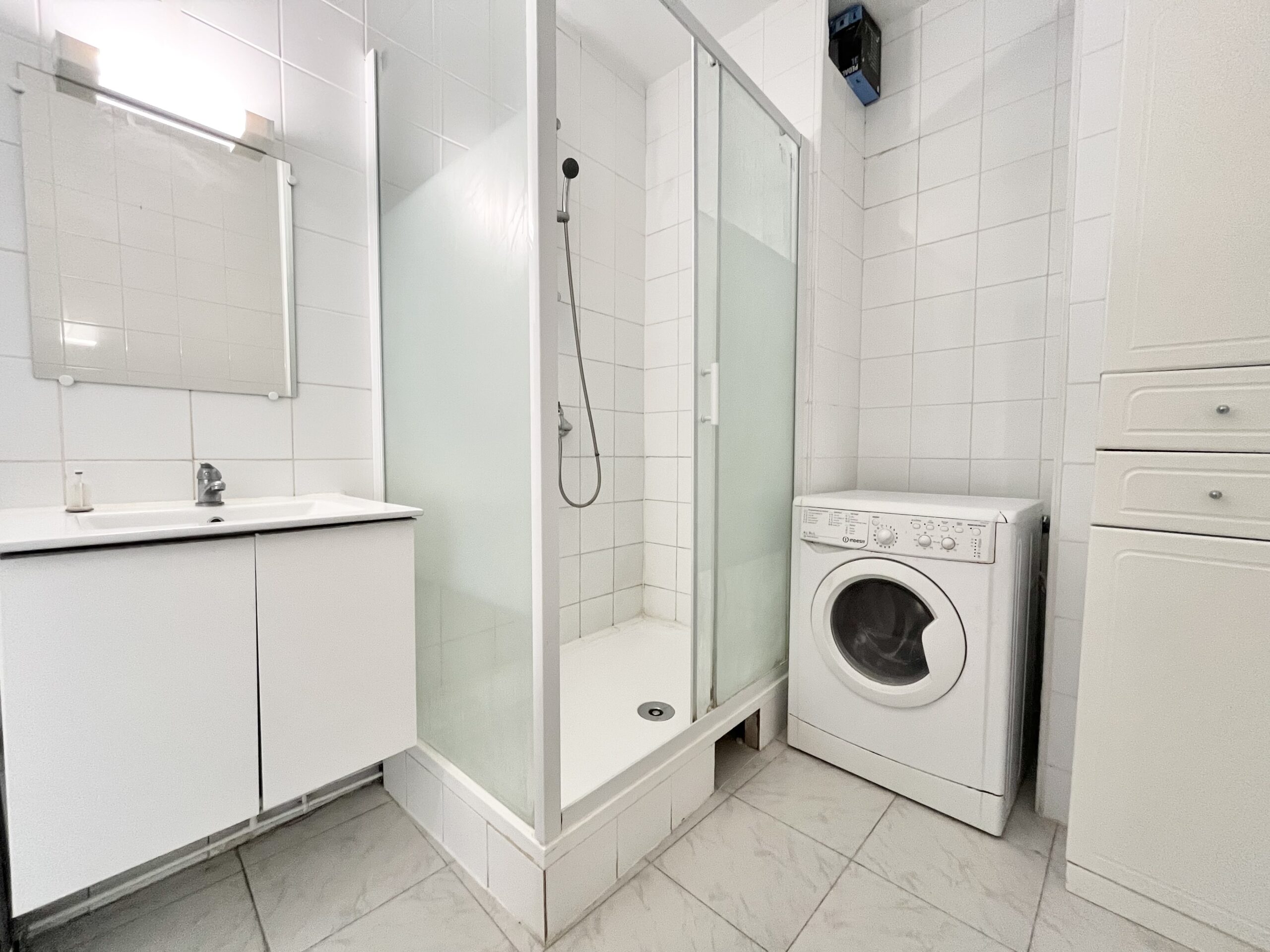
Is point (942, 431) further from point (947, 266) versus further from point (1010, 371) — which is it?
point (947, 266)

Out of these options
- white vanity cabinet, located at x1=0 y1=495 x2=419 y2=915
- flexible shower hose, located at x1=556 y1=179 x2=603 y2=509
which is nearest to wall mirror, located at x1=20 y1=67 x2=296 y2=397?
white vanity cabinet, located at x1=0 y1=495 x2=419 y2=915

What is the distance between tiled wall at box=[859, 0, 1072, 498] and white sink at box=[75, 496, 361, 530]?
6.25 ft

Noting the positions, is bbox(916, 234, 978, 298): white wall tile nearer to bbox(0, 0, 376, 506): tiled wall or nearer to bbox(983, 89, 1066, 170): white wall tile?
bbox(983, 89, 1066, 170): white wall tile

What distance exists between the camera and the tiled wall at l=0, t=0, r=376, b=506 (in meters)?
1.01

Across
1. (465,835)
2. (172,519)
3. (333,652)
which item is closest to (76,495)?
(172,519)

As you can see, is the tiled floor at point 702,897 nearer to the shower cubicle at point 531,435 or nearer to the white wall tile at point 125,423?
the shower cubicle at point 531,435

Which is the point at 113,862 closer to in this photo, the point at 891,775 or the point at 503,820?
the point at 503,820

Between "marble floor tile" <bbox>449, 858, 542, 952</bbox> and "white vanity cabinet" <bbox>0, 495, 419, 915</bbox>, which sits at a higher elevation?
"white vanity cabinet" <bbox>0, 495, 419, 915</bbox>

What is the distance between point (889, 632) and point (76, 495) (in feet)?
6.61

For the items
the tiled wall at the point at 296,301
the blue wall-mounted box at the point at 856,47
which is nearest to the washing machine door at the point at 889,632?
the tiled wall at the point at 296,301

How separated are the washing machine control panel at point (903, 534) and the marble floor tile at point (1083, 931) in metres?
0.75

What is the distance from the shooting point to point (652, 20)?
1864mm

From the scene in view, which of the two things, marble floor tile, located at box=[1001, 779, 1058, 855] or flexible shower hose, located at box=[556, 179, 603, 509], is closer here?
marble floor tile, located at box=[1001, 779, 1058, 855]

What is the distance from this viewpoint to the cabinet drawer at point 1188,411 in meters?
0.91
